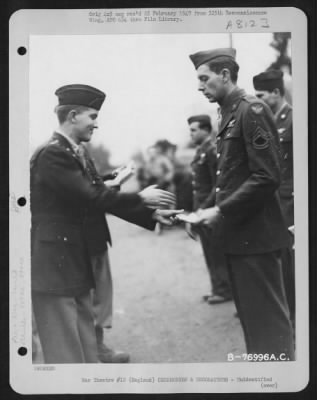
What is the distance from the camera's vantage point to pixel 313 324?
137cm

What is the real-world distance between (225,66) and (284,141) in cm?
28

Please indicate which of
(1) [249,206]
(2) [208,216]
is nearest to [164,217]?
(2) [208,216]

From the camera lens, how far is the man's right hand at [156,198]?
1316 millimetres

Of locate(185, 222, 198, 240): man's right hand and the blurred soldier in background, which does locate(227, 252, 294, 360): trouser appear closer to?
locate(185, 222, 198, 240): man's right hand

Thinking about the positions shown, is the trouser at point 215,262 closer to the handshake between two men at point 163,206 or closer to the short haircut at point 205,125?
the handshake between two men at point 163,206

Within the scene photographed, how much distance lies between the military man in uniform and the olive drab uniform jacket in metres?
0.20

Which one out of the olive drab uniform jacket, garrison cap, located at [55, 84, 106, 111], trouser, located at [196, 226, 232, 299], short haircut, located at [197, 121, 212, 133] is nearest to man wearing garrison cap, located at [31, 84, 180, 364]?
garrison cap, located at [55, 84, 106, 111]

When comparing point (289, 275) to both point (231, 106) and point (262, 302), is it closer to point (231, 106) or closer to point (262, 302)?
point (262, 302)

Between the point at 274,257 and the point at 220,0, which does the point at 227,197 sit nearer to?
the point at 274,257

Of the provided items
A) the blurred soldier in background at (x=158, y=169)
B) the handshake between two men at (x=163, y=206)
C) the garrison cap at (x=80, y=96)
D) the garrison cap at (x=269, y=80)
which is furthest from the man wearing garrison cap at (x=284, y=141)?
the garrison cap at (x=80, y=96)

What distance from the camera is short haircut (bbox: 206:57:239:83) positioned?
131 centimetres

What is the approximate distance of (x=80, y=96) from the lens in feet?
4.32

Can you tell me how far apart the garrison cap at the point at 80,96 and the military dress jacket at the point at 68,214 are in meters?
0.11

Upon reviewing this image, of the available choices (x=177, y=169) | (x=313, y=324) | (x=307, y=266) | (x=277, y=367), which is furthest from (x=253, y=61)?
(x=277, y=367)
